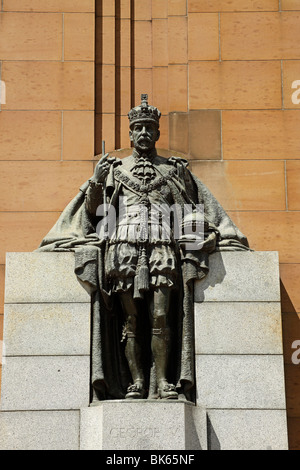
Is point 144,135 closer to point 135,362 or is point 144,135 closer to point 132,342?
point 132,342

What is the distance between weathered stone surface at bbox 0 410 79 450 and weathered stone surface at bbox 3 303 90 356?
66cm

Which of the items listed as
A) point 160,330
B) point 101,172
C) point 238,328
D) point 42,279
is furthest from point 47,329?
point 238,328

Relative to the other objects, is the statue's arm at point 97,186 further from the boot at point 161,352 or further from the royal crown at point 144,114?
the boot at point 161,352

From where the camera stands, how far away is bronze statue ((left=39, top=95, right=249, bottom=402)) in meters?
11.0

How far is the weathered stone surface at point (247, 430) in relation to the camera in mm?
10688

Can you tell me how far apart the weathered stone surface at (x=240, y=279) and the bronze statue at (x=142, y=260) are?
123 millimetres

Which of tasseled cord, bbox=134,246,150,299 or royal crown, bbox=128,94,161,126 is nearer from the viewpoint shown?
tasseled cord, bbox=134,246,150,299

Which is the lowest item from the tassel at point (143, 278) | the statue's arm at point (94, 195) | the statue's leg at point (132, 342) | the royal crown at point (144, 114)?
the statue's leg at point (132, 342)

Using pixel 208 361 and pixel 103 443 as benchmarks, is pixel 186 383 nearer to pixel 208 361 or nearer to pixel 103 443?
pixel 208 361

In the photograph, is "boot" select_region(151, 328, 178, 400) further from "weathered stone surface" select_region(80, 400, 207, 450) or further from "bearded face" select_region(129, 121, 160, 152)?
"bearded face" select_region(129, 121, 160, 152)

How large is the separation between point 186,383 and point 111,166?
2601mm

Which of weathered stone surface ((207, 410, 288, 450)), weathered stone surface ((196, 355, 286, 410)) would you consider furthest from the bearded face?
weathered stone surface ((207, 410, 288, 450))

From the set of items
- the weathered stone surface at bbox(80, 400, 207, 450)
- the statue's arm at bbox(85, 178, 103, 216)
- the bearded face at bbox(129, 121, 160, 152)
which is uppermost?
the bearded face at bbox(129, 121, 160, 152)

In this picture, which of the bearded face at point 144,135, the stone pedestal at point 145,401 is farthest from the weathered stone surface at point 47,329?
the bearded face at point 144,135
